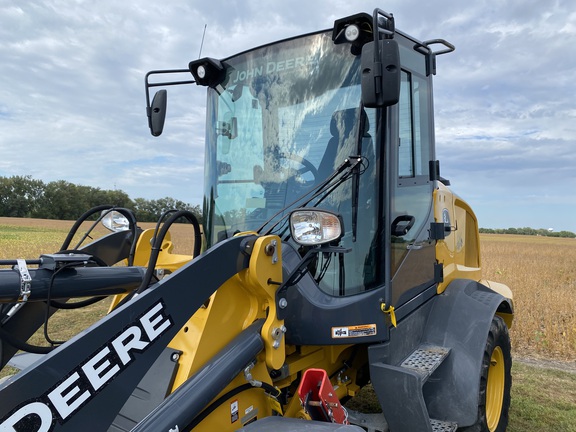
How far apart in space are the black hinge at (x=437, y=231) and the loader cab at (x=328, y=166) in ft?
0.39

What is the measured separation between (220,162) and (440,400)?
2180 mm

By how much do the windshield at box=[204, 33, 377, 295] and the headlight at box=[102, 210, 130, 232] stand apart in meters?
0.57

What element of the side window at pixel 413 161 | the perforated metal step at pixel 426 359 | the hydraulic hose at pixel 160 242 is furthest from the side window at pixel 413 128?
the hydraulic hose at pixel 160 242

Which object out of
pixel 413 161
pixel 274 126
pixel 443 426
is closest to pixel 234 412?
pixel 443 426

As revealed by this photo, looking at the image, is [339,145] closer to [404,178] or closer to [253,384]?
[404,178]

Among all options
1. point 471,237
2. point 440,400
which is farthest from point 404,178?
point 471,237

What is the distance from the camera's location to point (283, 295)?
2.41 meters

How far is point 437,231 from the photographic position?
11.6 ft

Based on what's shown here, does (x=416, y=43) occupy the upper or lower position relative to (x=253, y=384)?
upper

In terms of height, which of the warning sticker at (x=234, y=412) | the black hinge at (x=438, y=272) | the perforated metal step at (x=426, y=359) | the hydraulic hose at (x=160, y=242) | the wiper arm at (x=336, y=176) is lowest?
the warning sticker at (x=234, y=412)

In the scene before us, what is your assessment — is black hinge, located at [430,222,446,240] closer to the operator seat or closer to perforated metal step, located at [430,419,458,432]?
the operator seat

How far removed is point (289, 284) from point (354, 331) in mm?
508

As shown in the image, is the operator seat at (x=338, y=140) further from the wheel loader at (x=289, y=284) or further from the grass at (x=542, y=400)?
the grass at (x=542, y=400)

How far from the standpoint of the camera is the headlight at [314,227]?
2.26 meters
